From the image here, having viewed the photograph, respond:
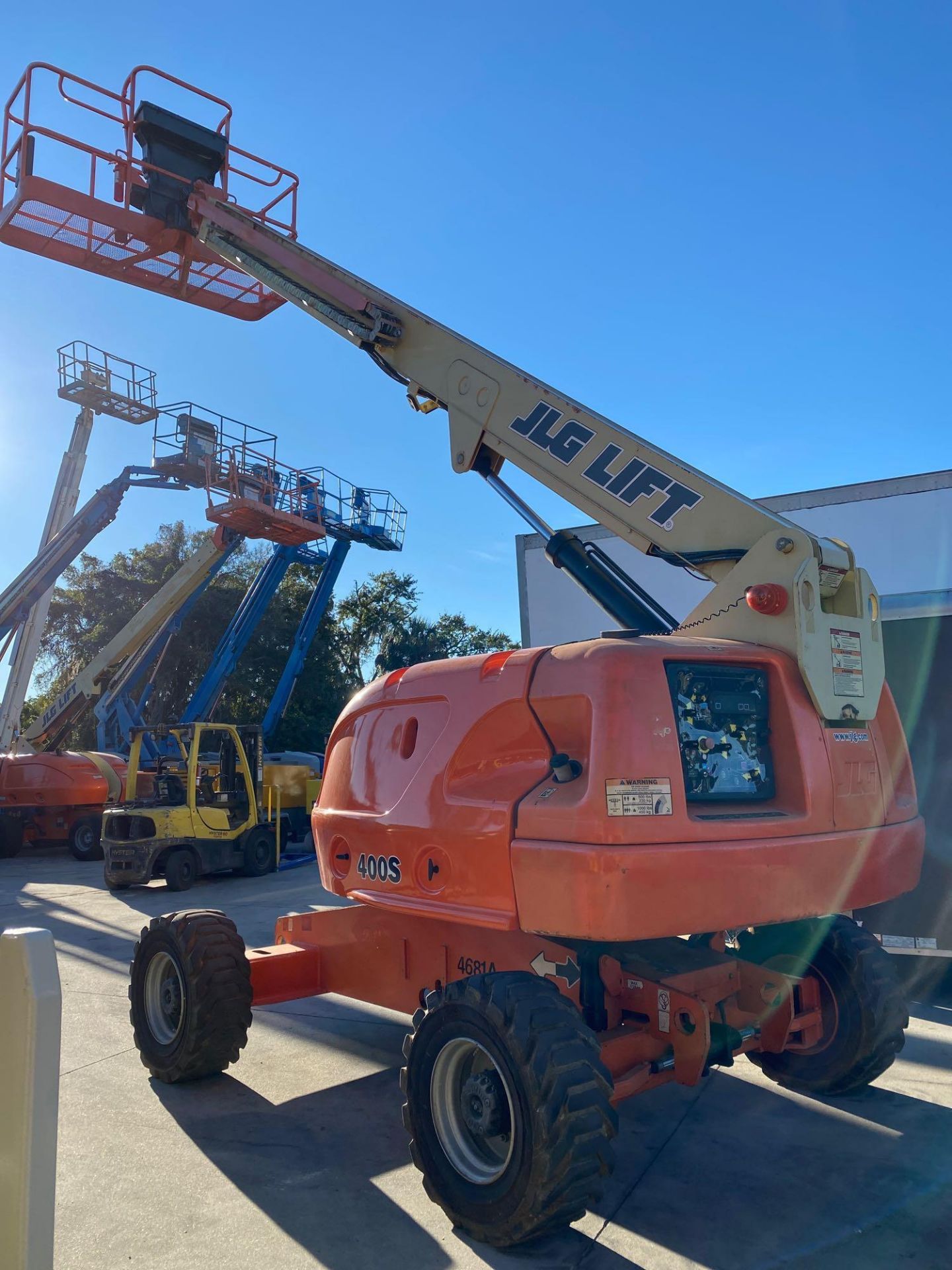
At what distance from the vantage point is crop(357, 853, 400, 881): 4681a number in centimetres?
425

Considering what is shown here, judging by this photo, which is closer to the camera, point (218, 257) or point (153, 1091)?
point (153, 1091)

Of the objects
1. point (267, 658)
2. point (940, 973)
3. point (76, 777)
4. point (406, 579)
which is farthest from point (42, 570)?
point (406, 579)

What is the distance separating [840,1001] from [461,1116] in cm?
214

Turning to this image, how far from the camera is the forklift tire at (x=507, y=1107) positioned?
324cm

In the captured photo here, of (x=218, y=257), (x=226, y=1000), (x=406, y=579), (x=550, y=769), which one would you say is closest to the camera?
(x=550, y=769)

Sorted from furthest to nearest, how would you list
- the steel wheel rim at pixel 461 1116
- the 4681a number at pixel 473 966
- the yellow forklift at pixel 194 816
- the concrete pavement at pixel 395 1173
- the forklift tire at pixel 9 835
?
the forklift tire at pixel 9 835 < the yellow forklift at pixel 194 816 < the 4681a number at pixel 473 966 < the steel wheel rim at pixel 461 1116 < the concrete pavement at pixel 395 1173

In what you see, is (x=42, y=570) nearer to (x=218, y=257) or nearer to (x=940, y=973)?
(x=218, y=257)

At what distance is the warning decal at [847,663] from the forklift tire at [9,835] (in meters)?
17.9

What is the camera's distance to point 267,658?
1272 inches

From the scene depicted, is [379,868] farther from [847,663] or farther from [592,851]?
[847,663]

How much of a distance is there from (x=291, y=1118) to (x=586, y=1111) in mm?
2214

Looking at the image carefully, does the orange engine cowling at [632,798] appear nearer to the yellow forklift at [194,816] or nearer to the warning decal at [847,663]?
the warning decal at [847,663]

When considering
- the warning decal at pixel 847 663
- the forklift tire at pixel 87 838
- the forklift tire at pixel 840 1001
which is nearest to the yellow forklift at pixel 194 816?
the forklift tire at pixel 87 838

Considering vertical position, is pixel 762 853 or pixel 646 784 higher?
pixel 646 784
